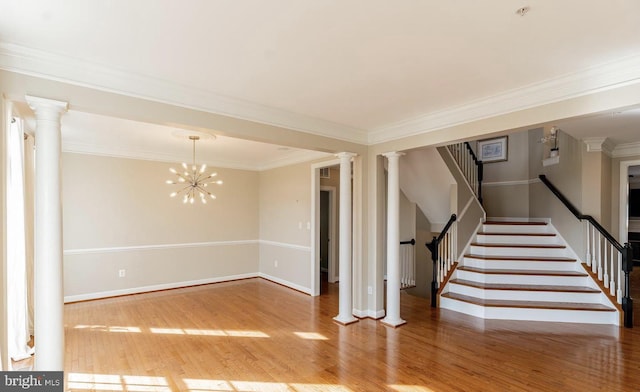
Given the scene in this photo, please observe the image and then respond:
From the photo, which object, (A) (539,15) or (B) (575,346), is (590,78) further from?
(B) (575,346)

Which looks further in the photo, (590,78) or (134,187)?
(134,187)

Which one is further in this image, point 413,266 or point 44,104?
point 413,266

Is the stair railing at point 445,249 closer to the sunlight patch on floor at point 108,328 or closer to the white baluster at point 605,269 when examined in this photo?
the white baluster at point 605,269

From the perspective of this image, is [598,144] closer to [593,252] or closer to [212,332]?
[593,252]

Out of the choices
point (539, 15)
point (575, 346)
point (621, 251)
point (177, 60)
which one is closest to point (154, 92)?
point (177, 60)

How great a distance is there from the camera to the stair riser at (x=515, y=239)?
Result: 5.34 m

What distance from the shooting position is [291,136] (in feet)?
12.4

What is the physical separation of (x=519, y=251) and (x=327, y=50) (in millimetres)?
4772

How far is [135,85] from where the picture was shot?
2.70 m

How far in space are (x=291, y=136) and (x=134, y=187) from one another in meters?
3.64

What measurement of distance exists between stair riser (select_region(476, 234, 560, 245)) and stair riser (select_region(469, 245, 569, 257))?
0.69 feet

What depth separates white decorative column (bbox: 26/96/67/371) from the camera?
2342 millimetres

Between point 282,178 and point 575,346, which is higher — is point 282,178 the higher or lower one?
the higher one

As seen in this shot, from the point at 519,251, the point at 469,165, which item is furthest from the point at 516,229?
the point at 469,165
